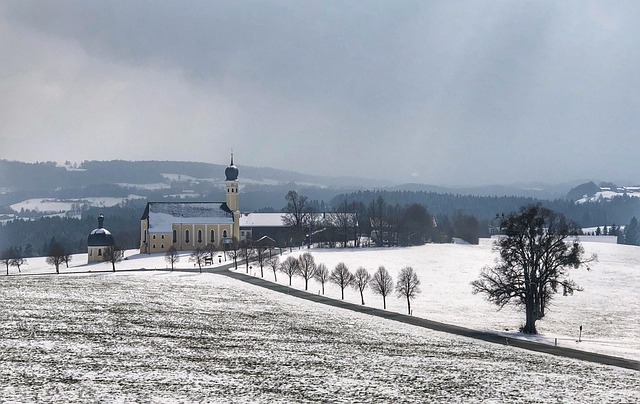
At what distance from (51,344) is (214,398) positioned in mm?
11785

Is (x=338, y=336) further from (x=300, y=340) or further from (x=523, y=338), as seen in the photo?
(x=523, y=338)

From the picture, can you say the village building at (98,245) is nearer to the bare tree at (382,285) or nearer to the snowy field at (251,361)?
the bare tree at (382,285)

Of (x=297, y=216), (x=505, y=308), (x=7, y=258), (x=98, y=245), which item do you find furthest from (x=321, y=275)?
(x=297, y=216)

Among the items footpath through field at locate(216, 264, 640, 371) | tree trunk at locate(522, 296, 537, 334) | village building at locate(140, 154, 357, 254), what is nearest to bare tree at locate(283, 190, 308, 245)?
village building at locate(140, 154, 357, 254)

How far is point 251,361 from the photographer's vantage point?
3481 cm

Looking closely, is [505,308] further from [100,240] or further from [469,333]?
[100,240]

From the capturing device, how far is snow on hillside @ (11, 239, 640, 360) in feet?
176

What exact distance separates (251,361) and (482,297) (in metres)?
44.8

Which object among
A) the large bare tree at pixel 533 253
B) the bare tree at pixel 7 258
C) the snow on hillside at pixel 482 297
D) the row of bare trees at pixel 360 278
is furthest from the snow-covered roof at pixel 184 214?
the large bare tree at pixel 533 253

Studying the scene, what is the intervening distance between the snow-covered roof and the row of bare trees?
45.8 metres

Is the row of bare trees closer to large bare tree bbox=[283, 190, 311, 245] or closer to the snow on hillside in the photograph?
the snow on hillside

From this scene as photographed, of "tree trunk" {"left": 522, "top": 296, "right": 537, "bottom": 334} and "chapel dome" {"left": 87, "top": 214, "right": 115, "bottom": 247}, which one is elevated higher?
"chapel dome" {"left": 87, "top": 214, "right": 115, "bottom": 247}

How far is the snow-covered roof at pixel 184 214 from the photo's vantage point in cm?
13175

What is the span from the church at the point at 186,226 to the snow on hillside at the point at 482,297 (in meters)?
5.50
